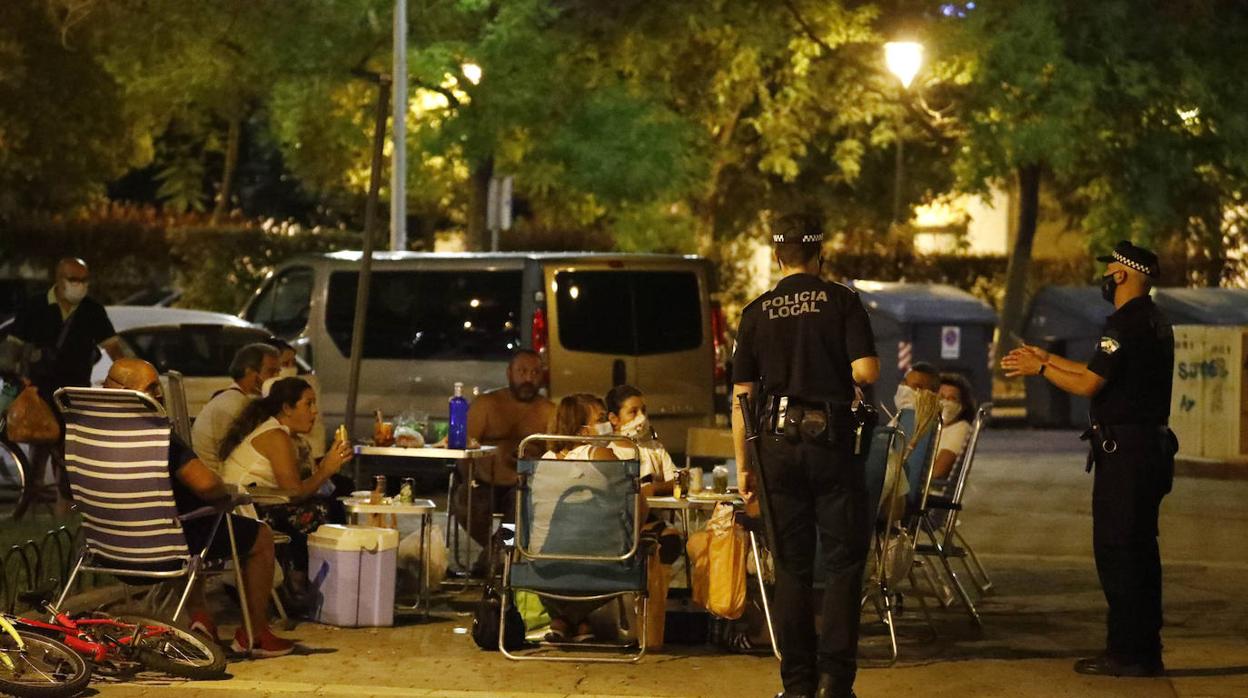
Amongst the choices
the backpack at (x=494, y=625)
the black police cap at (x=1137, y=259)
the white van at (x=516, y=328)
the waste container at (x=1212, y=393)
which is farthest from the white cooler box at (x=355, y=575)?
the waste container at (x=1212, y=393)

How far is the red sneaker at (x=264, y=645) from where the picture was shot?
8.79 m

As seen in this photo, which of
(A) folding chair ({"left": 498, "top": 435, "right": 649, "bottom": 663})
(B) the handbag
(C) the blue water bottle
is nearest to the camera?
(A) folding chair ({"left": 498, "top": 435, "right": 649, "bottom": 663})

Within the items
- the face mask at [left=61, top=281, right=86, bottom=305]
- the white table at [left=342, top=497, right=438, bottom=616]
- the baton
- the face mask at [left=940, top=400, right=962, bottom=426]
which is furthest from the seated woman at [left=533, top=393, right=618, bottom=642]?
the face mask at [left=61, top=281, right=86, bottom=305]

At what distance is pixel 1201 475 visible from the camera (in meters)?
18.8

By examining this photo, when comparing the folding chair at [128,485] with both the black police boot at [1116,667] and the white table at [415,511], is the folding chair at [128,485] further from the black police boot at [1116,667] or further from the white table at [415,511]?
the black police boot at [1116,667]

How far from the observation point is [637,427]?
1012cm

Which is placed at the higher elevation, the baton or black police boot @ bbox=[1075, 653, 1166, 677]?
the baton

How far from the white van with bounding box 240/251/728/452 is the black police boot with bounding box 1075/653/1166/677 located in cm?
697

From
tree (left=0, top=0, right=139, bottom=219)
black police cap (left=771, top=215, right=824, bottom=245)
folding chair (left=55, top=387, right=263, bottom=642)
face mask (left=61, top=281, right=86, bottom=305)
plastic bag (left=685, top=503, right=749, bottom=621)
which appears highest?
tree (left=0, top=0, right=139, bottom=219)

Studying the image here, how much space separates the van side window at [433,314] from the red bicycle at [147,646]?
297 inches

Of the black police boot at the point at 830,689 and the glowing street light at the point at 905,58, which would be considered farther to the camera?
the glowing street light at the point at 905,58

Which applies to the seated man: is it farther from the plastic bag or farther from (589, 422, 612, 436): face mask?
the plastic bag

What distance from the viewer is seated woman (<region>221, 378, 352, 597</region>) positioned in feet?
31.6

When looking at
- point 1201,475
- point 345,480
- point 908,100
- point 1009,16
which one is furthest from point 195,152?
point 345,480
